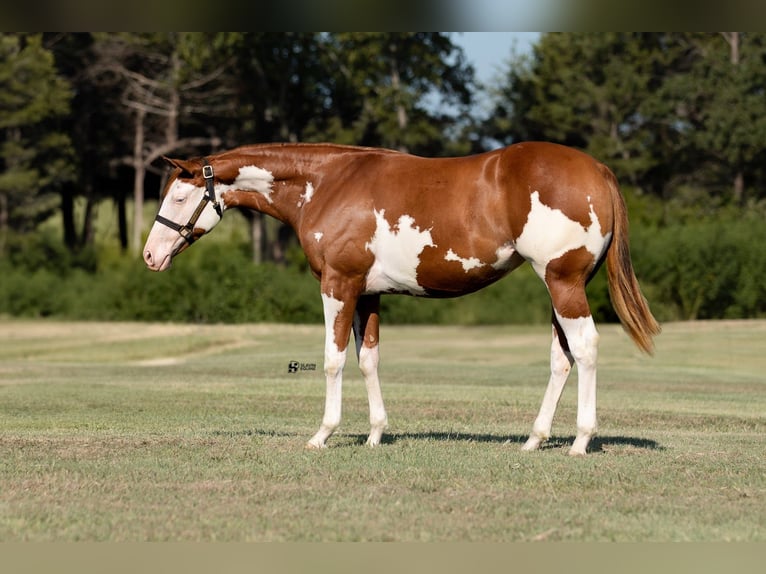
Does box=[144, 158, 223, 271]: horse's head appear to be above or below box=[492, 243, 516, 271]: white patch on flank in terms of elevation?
above

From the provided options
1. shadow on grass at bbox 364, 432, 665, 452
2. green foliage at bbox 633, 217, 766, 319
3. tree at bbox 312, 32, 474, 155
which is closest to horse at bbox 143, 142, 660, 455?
shadow on grass at bbox 364, 432, 665, 452

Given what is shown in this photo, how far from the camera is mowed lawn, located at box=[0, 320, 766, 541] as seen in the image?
8.05 m

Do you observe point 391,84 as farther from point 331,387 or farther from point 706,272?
point 331,387

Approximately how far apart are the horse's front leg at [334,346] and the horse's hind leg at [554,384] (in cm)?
173

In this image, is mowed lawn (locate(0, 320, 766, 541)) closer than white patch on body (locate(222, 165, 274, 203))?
Yes

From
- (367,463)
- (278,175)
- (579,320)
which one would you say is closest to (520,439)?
(579,320)

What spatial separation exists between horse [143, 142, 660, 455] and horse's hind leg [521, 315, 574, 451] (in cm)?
1

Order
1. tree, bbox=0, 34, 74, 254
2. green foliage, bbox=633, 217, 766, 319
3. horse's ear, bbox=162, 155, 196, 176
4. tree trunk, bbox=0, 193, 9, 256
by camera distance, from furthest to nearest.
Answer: tree trunk, bbox=0, 193, 9, 256
tree, bbox=0, 34, 74, 254
green foliage, bbox=633, 217, 766, 319
horse's ear, bbox=162, 155, 196, 176

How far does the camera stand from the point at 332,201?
37.3 ft

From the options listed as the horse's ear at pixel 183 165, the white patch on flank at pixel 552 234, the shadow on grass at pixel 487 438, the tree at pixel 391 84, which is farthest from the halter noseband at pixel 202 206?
the tree at pixel 391 84

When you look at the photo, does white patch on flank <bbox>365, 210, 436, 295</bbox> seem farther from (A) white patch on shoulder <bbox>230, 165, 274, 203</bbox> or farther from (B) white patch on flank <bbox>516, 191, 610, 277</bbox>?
(A) white patch on shoulder <bbox>230, 165, 274, 203</bbox>

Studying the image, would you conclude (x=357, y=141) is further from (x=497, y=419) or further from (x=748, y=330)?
(x=497, y=419)

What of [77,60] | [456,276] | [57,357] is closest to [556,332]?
[456,276]

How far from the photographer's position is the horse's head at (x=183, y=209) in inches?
462
